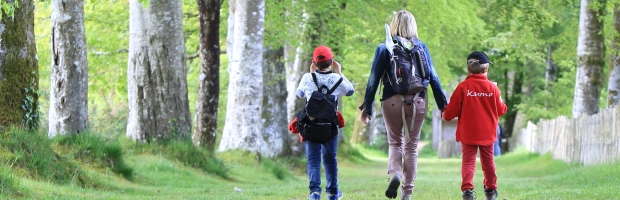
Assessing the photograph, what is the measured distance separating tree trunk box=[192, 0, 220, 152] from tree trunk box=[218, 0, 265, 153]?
1.96ft

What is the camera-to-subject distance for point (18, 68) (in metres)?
11.2

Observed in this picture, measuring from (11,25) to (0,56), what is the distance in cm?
36

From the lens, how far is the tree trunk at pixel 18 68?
11.0 m

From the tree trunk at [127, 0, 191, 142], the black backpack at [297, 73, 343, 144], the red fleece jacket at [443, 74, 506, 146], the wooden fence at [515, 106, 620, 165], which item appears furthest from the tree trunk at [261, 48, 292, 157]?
the red fleece jacket at [443, 74, 506, 146]

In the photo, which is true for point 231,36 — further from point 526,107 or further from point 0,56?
point 526,107

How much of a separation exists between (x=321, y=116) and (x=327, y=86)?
0.30 m

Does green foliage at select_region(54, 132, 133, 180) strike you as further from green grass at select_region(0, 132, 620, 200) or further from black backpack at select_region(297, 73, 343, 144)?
black backpack at select_region(297, 73, 343, 144)

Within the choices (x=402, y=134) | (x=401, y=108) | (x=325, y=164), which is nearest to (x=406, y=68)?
(x=401, y=108)

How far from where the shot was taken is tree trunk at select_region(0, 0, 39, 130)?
11017 millimetres

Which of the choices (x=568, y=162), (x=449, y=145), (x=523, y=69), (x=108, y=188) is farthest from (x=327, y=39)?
(x=449, y=145)

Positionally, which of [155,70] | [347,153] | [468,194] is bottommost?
[347,153]

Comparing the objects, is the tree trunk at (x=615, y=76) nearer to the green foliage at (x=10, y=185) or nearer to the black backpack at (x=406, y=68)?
the black backpack at (x=406, y=68)

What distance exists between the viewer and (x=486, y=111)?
9.27 metres

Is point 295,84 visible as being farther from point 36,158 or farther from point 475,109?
point 475,109
